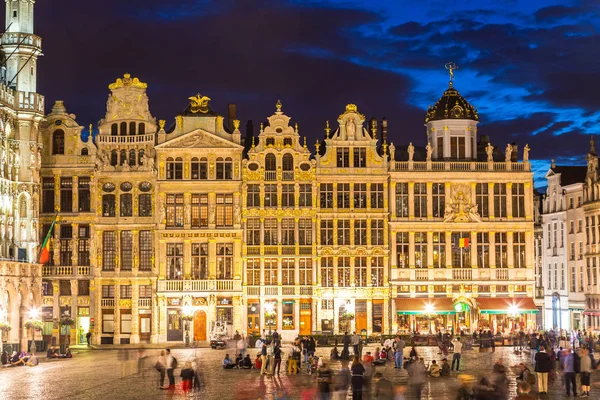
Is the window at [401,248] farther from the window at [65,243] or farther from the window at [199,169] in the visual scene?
the window at [65,243]

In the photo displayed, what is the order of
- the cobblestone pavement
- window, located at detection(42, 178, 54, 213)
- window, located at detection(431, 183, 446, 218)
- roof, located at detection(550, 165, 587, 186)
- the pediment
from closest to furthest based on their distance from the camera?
the cobblestone pavement → window, located at detection(42, 178, 54, 213) → the pediment → window, located at detection(431, 183, 446, 218) → roof, located at detection(550, 165, 587, 186)

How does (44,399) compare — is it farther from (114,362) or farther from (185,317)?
(185,317)

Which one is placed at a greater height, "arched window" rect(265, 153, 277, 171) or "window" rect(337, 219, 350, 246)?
"arched window" rect(265, 153, 277, 171)

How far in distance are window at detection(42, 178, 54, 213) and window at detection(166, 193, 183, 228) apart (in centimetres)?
769

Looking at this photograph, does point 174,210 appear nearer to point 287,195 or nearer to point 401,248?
point 287,195

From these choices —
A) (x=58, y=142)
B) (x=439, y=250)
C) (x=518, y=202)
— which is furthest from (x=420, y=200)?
(x=58, y=142)

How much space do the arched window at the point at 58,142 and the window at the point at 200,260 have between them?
1089cm

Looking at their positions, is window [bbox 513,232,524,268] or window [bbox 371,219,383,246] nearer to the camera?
window [bbox 371,219,383,246]

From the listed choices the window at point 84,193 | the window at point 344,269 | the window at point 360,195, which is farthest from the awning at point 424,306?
the window at point 84,193

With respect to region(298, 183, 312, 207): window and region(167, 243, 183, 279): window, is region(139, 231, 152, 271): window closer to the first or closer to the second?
region(167, 243, 183, 279): window

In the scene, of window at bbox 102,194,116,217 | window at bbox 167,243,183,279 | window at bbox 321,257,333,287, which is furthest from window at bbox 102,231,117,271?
A: window at bbox 321,257,333,287

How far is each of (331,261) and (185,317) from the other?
34.6ft

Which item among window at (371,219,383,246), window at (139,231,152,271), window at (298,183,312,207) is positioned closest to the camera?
window at (139,231,152,271)

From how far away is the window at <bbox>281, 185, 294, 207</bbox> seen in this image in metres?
80.4
